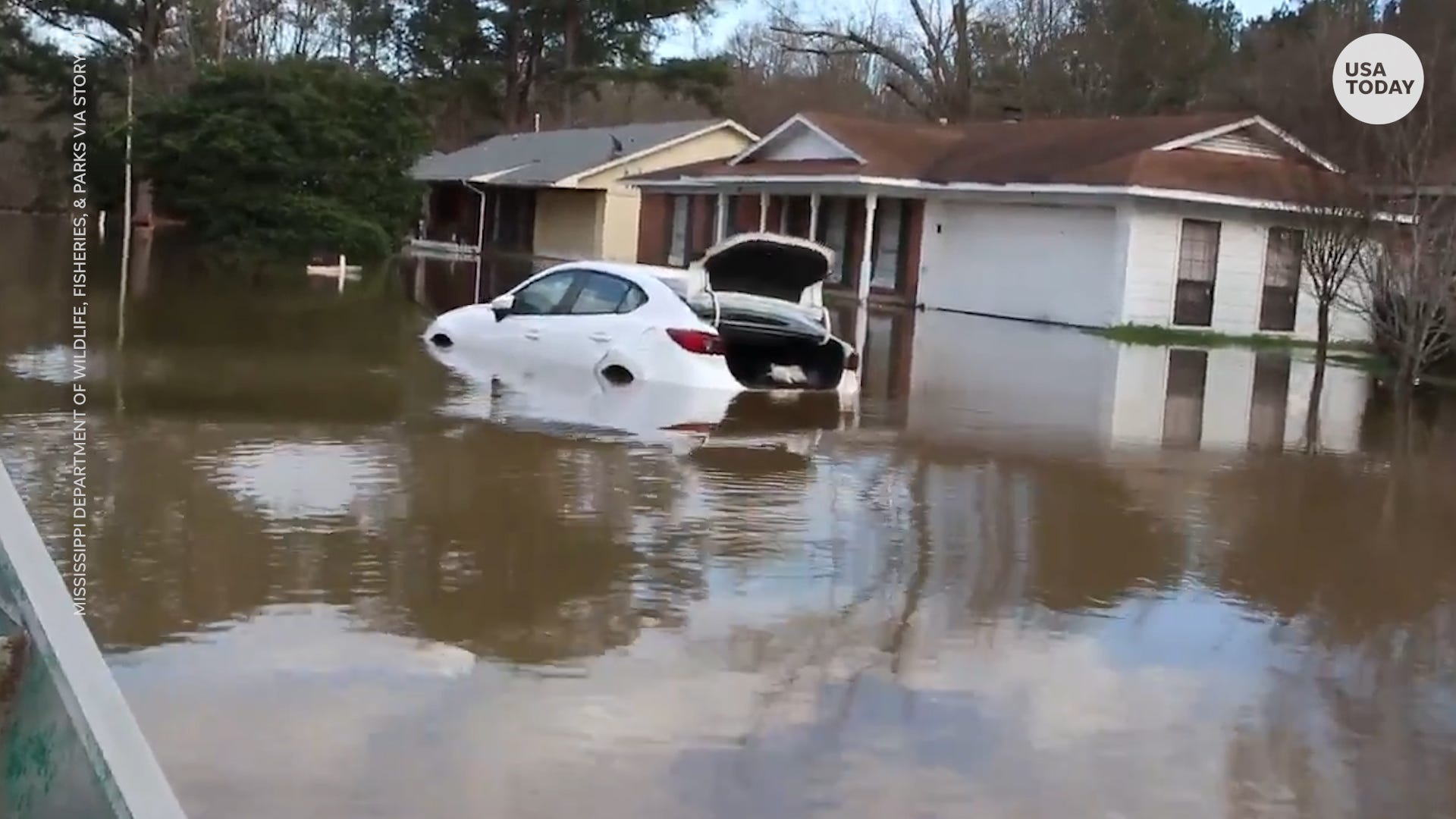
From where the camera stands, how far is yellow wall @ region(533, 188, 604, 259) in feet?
150

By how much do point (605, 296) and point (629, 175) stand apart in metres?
30.3

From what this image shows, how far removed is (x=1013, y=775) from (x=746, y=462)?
574cm

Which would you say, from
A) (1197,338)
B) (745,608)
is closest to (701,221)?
(1197,338)

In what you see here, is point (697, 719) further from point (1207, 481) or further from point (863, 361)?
point (863, 361)

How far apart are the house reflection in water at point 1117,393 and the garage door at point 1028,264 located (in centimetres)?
162

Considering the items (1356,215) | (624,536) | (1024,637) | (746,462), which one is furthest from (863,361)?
(1024,637)

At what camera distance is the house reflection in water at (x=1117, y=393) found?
14.0m

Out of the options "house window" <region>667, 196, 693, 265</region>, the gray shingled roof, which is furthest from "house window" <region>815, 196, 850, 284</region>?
the gray shingled roof

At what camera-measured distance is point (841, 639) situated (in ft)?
22.2

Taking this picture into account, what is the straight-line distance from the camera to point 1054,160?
29.1 metres

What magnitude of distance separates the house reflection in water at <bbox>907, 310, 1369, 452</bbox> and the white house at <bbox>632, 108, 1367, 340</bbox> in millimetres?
1918

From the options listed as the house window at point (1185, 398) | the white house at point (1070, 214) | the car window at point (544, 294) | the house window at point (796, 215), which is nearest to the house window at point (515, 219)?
the house window at point (796, 215)

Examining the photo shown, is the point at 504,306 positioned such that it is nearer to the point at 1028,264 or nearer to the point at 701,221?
the point at 1028,264

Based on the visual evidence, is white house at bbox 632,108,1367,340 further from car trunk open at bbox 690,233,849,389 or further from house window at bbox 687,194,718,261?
car trunk open at bbox 690,233,849,389
